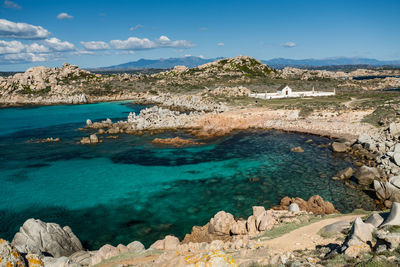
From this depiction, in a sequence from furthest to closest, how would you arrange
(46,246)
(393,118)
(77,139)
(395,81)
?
(395,81) → (77,139) → (393,118) → (46,246)

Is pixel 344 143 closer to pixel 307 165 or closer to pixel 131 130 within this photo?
pixel 307 165

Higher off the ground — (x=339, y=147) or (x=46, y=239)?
(x=339, y=147)

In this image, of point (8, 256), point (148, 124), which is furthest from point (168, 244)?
point (148, 124)

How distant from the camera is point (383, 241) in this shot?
9.14 meters

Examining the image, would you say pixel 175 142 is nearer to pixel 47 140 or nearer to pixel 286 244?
pixel 47 140

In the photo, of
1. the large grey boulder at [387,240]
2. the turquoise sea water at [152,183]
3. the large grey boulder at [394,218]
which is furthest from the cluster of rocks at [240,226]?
the large grey boulder at [387,240]

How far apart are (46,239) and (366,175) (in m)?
27.7

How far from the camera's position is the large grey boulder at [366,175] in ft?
84.1

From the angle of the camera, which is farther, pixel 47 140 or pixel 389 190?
pixel 47 140

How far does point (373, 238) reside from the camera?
9.99 metres

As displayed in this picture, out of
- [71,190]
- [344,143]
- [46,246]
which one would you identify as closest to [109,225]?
[46,246]

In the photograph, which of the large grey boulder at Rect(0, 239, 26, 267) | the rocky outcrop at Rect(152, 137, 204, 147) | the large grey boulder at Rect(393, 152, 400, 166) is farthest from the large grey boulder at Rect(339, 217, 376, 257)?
the rocky outcrop at Rect(152, 137, 204, 147)

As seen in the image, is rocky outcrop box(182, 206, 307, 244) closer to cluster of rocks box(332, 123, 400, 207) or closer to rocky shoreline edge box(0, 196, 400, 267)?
rocky shoreline edge box(0, 196, 400, 267)

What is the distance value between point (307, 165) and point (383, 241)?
2364 cm
